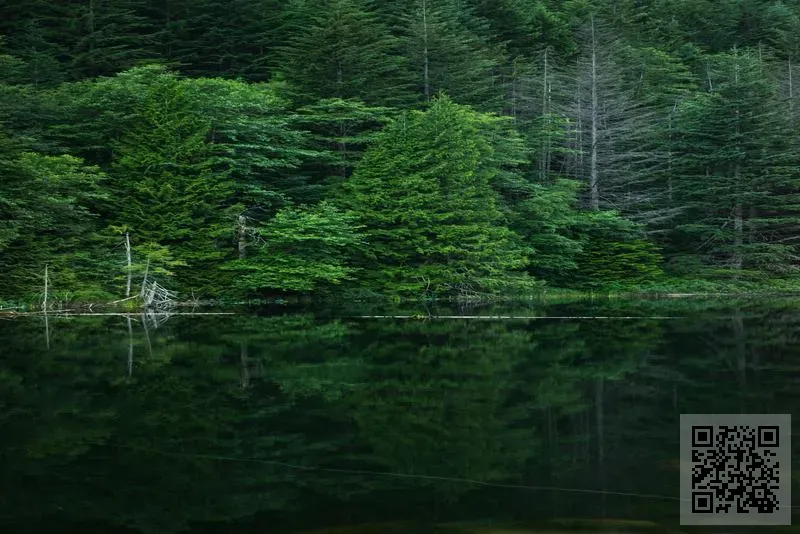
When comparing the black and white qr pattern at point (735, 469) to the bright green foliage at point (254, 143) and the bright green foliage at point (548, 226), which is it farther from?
the bright green foliage at point (548, 226)

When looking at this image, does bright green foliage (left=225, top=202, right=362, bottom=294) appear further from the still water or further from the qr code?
the qr code

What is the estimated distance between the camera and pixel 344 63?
30.2m

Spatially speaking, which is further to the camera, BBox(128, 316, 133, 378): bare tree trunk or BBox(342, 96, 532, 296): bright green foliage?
BBox(342, 96, 532, 296): bright green foliage

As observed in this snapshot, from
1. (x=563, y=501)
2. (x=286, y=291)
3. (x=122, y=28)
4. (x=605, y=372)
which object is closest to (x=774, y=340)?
(x=605, y=372)

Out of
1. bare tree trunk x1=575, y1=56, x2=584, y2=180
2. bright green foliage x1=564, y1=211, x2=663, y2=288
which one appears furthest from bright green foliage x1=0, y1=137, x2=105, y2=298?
bare tree trunk x1=575, y1=56, x2=584, y2=180

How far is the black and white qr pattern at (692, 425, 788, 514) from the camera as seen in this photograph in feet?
14.1

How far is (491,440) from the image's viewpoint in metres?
5.65

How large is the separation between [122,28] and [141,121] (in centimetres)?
1255

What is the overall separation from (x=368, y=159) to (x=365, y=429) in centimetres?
2115

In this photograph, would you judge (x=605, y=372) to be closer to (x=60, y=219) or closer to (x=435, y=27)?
(x=60, y=219)

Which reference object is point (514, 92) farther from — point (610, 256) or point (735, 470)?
point (735, 470)

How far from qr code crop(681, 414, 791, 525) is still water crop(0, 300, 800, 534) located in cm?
14

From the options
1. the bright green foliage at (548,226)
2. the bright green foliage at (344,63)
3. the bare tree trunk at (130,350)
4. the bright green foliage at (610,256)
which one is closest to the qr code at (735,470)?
the bare tree trunk at (130,350)

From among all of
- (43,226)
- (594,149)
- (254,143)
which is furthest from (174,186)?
(594,149)
